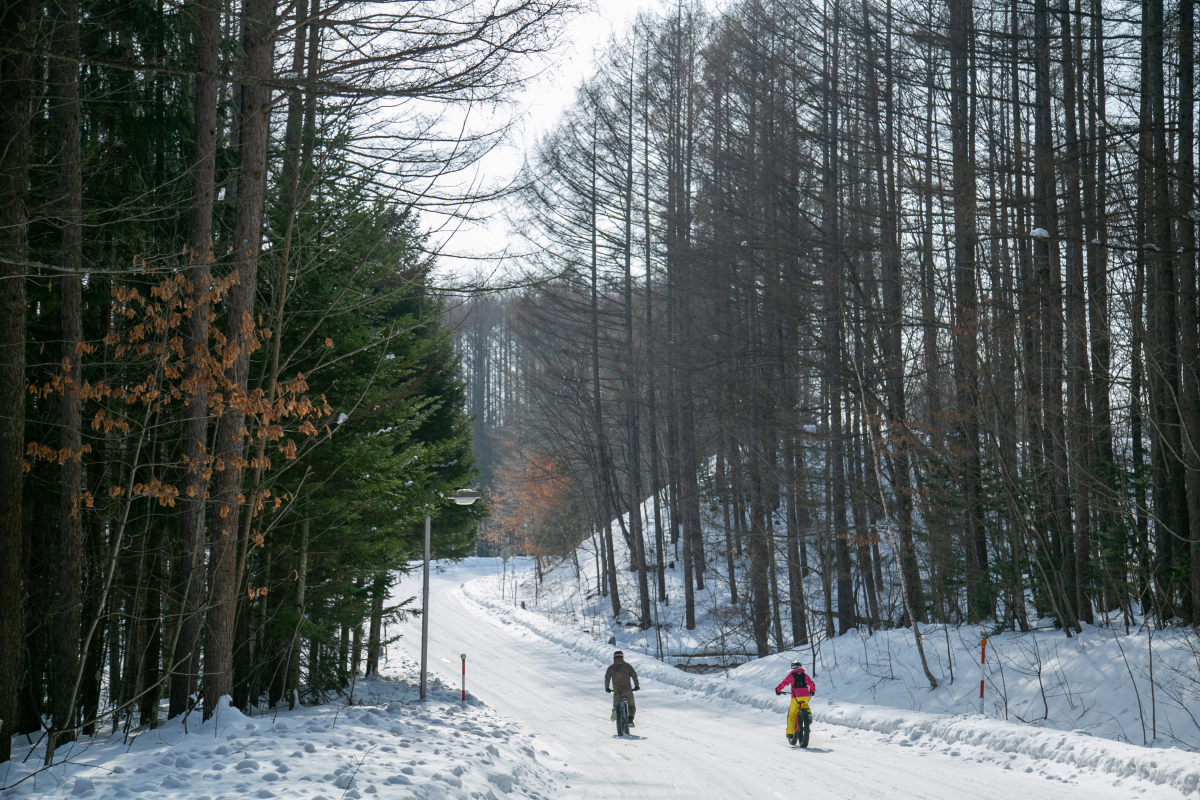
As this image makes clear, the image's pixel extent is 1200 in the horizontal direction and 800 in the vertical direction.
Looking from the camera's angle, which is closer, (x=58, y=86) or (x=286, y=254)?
(x=58, y=86)

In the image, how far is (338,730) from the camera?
9977mm

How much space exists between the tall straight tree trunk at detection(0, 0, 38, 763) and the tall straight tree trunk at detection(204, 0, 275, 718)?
2.00 metres

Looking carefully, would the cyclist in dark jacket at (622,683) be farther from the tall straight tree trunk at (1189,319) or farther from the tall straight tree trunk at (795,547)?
the tall straight tree trunk at (1189,319)

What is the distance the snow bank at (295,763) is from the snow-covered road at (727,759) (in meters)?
1.10

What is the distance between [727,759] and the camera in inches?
453

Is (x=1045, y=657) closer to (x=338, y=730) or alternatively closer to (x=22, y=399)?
(x=338, y=730)

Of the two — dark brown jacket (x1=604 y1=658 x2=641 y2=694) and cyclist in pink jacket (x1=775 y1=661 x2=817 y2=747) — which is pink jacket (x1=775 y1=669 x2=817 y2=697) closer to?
cyclist in pink jacket (x1=775 y1=661 x2=817 y2=747)

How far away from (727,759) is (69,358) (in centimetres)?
953

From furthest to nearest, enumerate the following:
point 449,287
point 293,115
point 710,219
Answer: point 710,219 → point 293,115 → point 449,287

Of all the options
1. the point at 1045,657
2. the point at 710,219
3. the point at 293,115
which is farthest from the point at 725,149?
the point at 1045,657

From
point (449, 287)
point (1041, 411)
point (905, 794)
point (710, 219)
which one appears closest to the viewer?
point (905, 794)

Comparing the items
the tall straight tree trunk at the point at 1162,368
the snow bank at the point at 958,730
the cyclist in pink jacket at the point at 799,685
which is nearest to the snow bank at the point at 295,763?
the cyclist in pink jacket at the point at 799,685

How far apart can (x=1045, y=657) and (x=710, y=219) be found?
12.2m

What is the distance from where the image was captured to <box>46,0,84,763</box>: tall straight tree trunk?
8914mm
